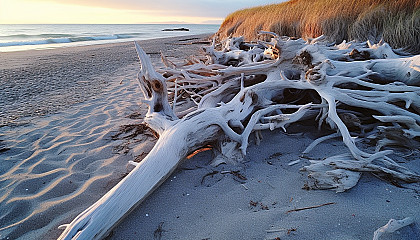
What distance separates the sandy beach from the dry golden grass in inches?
130

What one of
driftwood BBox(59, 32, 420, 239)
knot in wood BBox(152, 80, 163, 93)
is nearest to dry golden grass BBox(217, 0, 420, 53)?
driftwood BBox(59, 32, 420, 239)

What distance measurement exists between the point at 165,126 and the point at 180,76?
185 cm

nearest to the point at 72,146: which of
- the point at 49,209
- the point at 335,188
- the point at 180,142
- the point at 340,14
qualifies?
the point at 49,209

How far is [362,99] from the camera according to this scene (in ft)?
8.63

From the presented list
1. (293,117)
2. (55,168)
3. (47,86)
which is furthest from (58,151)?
(47,86)

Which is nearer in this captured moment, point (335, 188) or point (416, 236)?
point (416, 236)

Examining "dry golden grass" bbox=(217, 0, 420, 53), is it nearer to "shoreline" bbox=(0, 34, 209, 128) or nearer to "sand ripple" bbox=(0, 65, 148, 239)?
"sand ripple" bbox=(0, 65, 148, 239)

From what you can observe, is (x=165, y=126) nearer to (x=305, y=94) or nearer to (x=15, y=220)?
(x=15, y=220)

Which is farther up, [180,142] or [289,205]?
[180,142]

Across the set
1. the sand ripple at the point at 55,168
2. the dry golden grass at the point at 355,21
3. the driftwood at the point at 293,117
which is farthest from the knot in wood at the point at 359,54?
the sand ripple at the point at 55,168

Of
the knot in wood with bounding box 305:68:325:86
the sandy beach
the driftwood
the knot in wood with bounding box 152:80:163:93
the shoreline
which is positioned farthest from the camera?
the shoreline

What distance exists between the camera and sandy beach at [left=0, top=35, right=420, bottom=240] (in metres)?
1.60

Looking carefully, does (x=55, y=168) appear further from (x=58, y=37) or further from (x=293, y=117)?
(x=58, y=37)

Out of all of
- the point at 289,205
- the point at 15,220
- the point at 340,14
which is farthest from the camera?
the point at 340,14
